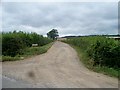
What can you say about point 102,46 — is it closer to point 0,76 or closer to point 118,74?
point 118,74

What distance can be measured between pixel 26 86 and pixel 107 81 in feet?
11.7

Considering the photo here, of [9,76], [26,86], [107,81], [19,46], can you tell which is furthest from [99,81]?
[19,46]

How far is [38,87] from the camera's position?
11.0 m

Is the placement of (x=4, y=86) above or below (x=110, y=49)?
below

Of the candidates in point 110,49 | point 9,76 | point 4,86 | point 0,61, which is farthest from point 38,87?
point 0,61

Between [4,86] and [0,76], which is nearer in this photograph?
[4,86]

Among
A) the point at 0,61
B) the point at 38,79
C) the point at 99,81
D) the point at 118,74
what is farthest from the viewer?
the point at 0,61

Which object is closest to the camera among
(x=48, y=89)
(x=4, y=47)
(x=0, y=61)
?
(x=48, y=89)

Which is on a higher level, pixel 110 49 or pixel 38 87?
pixel 110 49

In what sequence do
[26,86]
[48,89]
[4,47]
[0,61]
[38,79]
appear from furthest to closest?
[4,47], [0,61], [38,79], [26,86], [48,89]

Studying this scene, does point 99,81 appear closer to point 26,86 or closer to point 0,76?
point 26,86

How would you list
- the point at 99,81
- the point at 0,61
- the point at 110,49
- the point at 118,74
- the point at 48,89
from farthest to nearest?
the point at 0,61, the point at 110,49, the point at 118,74, the point at 99,81, the point at 48,89

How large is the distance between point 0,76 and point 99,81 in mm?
5497

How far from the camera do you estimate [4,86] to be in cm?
1155
